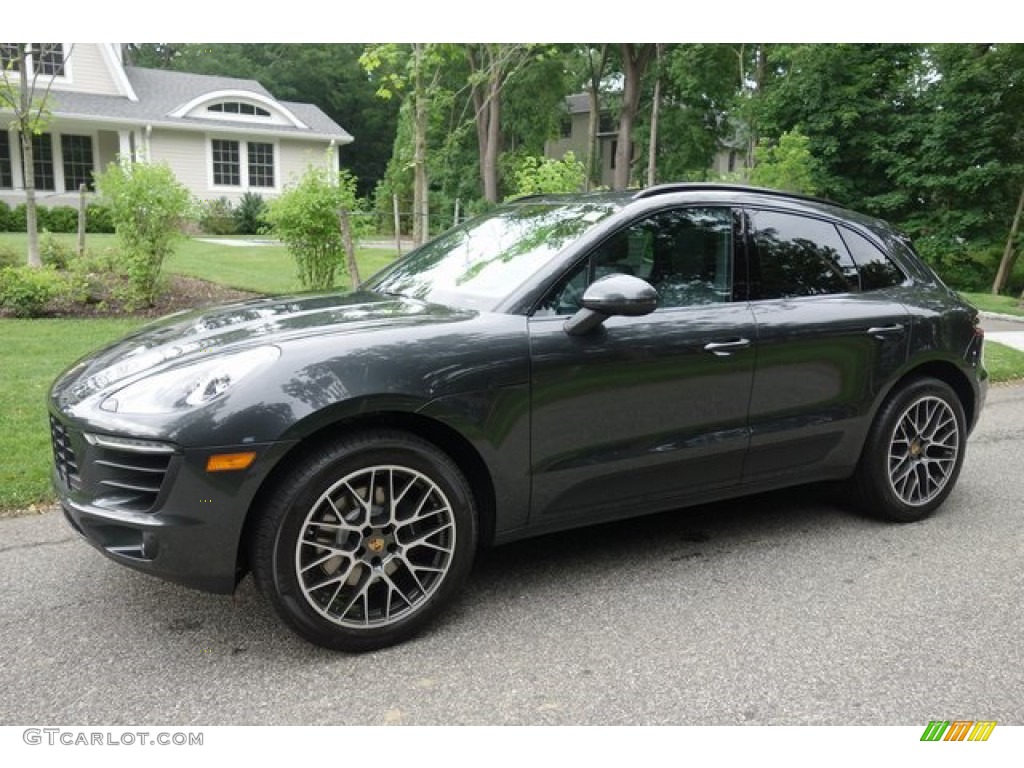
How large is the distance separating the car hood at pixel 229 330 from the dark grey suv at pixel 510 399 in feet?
0.06

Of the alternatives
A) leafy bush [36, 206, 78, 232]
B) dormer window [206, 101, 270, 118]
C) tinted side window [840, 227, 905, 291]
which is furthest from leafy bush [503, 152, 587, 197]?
dormer window [206, 101, 270, 118]

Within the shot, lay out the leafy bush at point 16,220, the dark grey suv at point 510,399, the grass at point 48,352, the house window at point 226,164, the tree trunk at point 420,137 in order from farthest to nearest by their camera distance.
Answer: the house window at point 226,164 < the leafy bush at point 16,220 < the tree trunk at point 420,137 < the grass at point 48,352 < the dark grey suv at point 510,399

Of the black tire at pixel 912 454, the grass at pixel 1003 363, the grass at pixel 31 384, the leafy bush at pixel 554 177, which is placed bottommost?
the grass at pixel 31 384

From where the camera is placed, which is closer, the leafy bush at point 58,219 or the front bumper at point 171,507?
the front bumper at point 171,507

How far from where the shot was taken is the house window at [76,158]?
2655 centimetres

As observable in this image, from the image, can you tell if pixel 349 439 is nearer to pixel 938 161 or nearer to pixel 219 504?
pixel 219 504

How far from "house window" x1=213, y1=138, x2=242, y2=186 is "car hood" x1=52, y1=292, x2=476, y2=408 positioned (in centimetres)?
2685

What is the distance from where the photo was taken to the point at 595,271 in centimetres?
360

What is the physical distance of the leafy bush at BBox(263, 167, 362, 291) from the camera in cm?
995

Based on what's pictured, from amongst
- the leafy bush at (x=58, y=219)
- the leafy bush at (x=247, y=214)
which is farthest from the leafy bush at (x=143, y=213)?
the leafy bush at (x=247, y=214)

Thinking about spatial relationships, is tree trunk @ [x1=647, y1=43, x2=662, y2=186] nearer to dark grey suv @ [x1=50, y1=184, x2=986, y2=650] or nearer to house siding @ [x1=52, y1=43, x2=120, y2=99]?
house siding @ [x1=52, y1=43, x2=120, y2=99]

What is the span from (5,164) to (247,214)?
7346 mm

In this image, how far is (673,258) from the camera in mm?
3822

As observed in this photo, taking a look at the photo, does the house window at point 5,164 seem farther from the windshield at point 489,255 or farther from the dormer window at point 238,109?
the windshield at point 489,255
